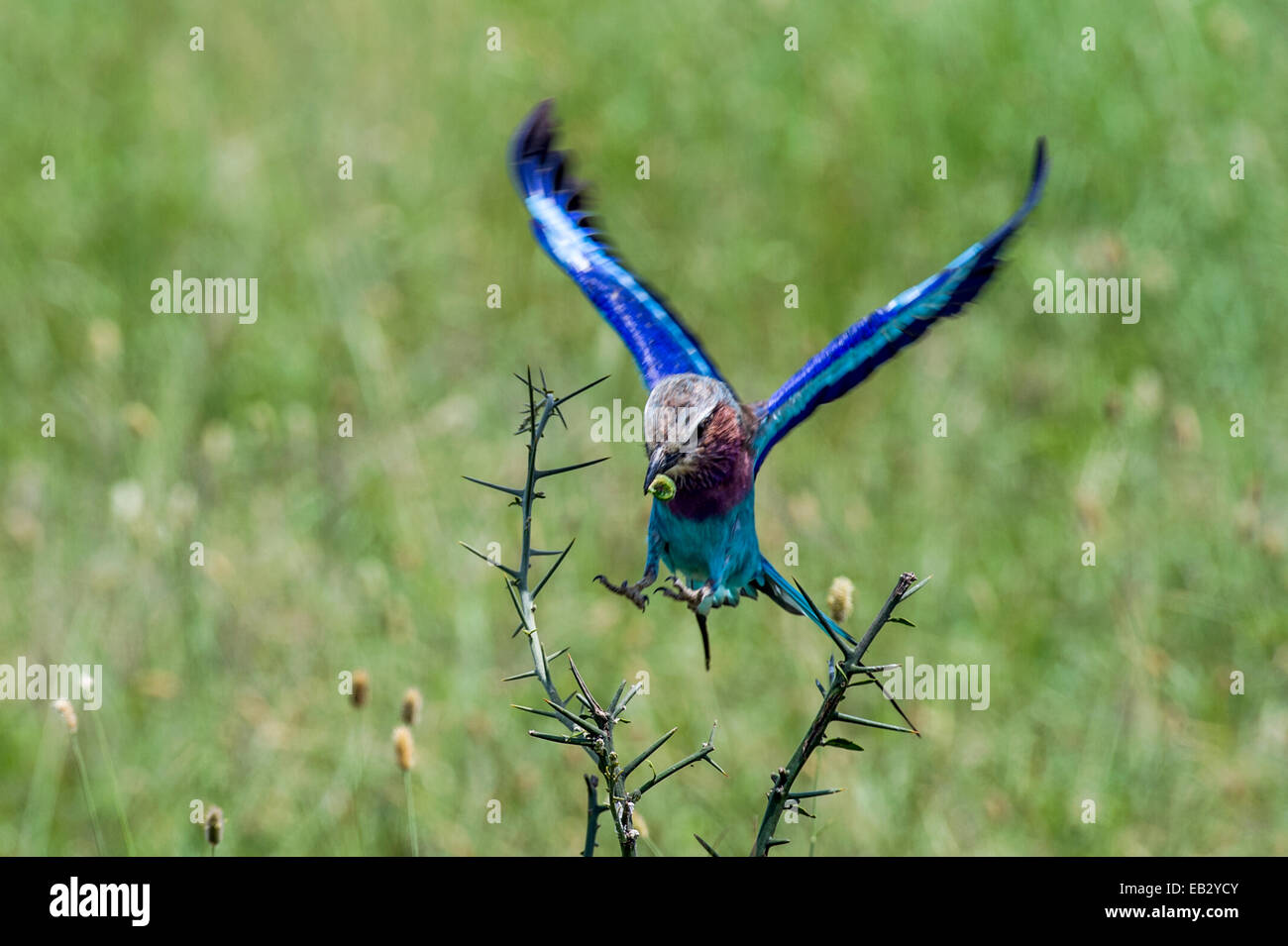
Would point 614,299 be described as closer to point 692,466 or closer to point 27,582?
point 692,466

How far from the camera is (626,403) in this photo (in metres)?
6.29

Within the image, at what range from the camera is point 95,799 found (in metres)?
4.94

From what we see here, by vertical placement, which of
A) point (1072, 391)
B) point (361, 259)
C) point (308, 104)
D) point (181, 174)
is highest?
point (308, 104)

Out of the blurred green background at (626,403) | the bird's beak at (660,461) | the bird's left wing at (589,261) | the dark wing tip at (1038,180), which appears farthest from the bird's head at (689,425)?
the blurred green background at (626,403)

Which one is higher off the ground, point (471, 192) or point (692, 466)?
point (471, 192)

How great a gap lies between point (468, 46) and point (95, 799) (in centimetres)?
428

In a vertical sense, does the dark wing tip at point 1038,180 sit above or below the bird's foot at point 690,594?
above

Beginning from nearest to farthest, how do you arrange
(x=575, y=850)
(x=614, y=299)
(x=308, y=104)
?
(x=614, y=299) → (x=575, y=850) → (x=308, y=104)

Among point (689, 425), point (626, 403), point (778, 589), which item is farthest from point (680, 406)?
point (626, 403)

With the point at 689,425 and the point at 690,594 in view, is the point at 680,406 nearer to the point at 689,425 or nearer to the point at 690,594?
the point at 689,425

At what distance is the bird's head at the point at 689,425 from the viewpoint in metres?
2.48

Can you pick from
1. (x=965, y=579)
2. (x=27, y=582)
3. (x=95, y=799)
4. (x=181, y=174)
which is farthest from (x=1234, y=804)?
(x=181, y=174)

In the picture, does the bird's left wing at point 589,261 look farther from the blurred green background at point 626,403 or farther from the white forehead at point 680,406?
the blurred green background at point 626,403

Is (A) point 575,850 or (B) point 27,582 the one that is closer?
(A) point 575,850
